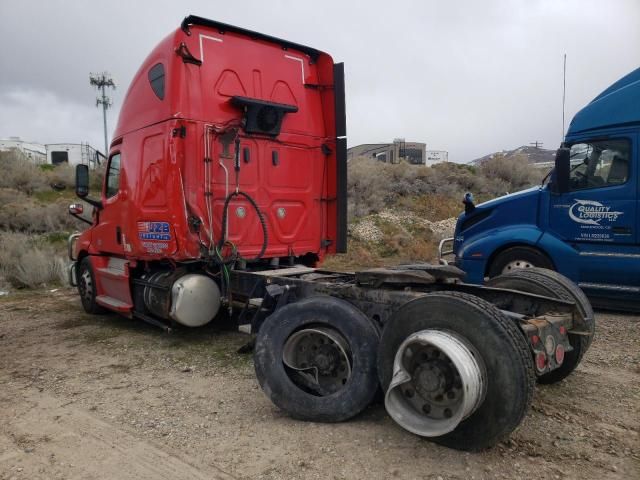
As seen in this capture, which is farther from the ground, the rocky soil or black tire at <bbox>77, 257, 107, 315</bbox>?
the rocky soil

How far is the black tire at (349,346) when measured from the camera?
3.58 m

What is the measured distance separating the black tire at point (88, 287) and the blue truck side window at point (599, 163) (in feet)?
22.6

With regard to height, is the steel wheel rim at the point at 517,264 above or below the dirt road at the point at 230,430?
above

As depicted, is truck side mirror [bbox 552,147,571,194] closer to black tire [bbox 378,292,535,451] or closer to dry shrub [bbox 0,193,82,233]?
black tire [bbox 378,292,535,451]

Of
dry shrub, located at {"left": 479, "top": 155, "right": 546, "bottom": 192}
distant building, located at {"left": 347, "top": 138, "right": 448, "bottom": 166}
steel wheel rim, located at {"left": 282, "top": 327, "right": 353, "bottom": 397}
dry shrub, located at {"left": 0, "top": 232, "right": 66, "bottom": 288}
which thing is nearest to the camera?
steel wheel rim, located at {"left": 282, "top": 327, "right": 353, "bottom": 397}

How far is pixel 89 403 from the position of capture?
14.2 ft

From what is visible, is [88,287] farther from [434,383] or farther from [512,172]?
[512,172]

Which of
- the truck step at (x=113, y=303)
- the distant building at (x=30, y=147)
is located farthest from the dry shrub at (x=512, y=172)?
the distant building at (x=30, y=147)

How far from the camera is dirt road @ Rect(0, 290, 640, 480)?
312 cm

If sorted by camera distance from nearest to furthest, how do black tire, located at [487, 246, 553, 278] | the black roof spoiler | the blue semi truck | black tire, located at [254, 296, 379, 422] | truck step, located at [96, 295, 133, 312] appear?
black tire, located at [254, 296, 379, 422], the black roof spoiler, truck step, located at [96, 295, 133, 312], the blue semi truck, black tire, located at [487, 246, 553, 278]

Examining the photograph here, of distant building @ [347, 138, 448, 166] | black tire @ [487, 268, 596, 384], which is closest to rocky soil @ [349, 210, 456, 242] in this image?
black tire @ [487, 268, 596, 384]

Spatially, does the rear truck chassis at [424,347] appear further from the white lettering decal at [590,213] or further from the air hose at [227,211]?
the white lettering decal at [590,213]

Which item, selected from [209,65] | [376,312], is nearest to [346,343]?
[376,312]

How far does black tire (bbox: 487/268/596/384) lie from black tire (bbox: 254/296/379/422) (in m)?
1.46
